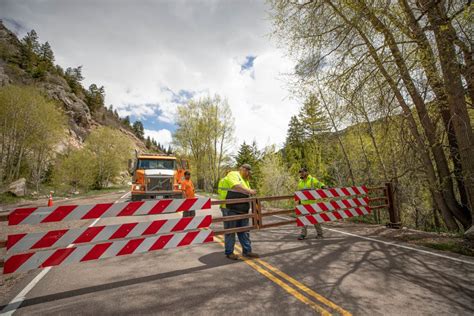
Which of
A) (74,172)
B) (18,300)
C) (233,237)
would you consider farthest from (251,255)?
(74,172)

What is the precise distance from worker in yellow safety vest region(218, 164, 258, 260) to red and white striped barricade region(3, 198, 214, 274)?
0.51 metres

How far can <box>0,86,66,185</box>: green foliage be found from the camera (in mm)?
24062

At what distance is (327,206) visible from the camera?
652 centimetres

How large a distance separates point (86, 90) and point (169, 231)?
110064mm

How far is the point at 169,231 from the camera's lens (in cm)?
433

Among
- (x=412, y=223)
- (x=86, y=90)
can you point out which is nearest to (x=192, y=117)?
(x=412, y=223)

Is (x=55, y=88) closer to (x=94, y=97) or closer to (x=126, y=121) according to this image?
(x=94, y=97)

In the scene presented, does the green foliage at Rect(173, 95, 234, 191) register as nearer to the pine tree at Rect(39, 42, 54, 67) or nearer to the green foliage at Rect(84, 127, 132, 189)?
the green foliage at Rect(84, 127, 132, 189)

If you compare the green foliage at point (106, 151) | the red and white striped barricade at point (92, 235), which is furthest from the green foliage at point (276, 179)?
the green foliage at point (106, 151)

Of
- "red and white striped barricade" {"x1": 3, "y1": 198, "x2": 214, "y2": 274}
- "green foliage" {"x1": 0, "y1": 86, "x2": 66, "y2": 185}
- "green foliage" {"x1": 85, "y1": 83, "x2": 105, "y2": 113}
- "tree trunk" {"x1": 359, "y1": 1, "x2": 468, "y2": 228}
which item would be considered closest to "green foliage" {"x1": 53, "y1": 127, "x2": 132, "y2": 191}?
"green foliage" {"x1": 0, "y1": 86, "x2": 66, "y2": 185}

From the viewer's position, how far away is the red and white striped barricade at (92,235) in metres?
3.38

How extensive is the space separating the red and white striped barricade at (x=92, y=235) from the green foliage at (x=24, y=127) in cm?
2794

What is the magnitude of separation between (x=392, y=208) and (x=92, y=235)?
8.40m

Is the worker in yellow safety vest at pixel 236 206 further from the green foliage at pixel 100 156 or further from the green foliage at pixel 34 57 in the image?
the green foliage at pixel 34 57
